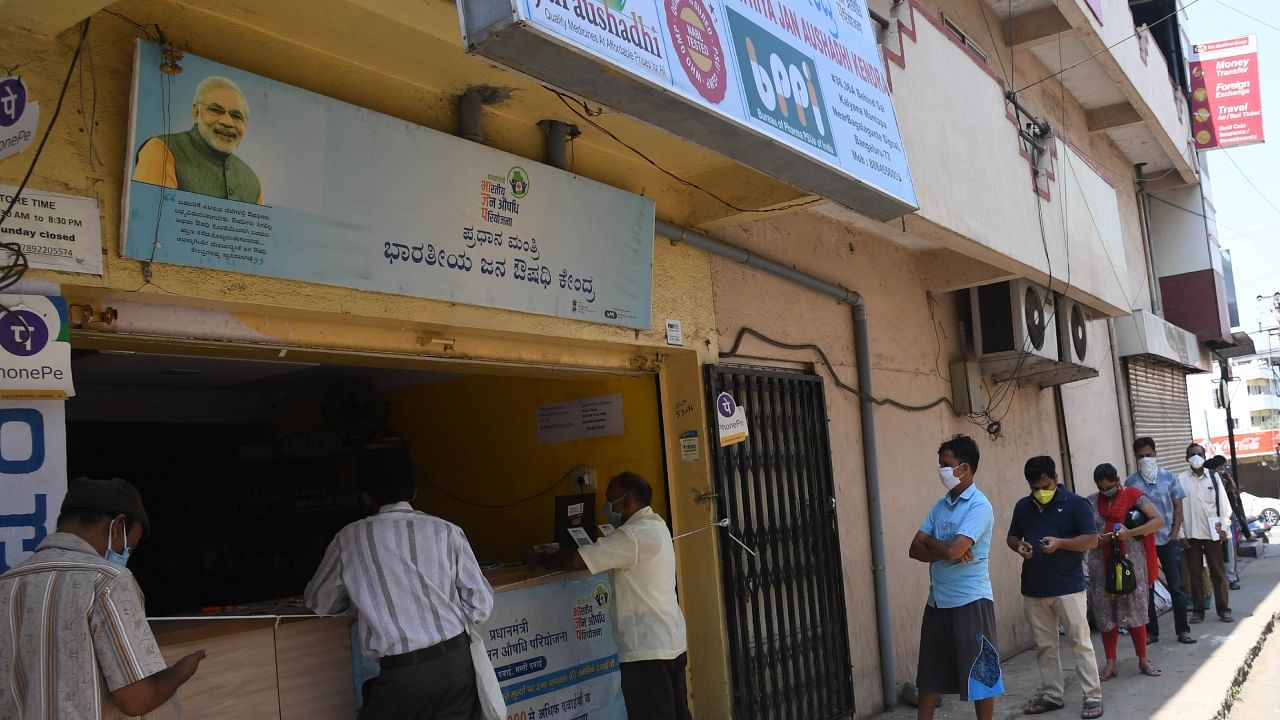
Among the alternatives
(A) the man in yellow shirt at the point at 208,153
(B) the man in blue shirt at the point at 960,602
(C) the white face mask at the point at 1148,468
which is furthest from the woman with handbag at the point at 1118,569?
(A) the man in yellow shirt at the point at 208,153

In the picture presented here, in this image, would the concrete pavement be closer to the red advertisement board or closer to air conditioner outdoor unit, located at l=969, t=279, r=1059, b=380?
air conditioner outdoor unit, located at l=969, t=279, r=1059, b=380

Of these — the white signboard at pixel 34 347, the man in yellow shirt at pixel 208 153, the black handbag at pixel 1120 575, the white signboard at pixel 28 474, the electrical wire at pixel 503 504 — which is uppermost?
the man in yellow shirt at pixel 208 153

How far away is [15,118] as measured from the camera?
10.1ft

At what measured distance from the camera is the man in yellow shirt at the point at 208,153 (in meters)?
3.37

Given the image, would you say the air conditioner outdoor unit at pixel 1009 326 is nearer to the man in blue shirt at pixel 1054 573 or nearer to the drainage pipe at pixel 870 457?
the drainage pipe at pixel 870 457

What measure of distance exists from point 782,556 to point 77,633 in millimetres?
4580

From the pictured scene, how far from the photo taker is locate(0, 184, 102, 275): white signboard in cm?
307

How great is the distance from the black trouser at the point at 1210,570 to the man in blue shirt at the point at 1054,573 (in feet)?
13.1

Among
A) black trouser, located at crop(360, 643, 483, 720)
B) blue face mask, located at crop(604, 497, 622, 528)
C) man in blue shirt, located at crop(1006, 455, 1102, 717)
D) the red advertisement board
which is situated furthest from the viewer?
the red advertisement board

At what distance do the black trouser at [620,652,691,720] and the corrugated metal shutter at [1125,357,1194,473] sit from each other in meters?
11.9

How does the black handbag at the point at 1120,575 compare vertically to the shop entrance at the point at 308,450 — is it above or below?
below

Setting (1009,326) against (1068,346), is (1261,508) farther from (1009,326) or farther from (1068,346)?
(1009,326)

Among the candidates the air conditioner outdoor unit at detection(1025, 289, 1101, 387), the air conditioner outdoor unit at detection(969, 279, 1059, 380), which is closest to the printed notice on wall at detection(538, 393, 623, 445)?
the air conditioner outdoor unit at detection(969, 279, 1059, 380)

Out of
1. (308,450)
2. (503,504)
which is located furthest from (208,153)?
(308,450)
